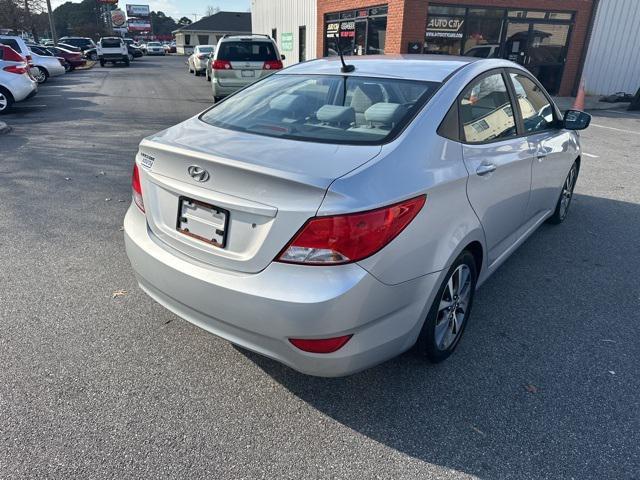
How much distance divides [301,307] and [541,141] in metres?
2.67

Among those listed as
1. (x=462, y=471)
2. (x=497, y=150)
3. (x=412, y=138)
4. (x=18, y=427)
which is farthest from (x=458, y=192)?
(x=18, y=427)

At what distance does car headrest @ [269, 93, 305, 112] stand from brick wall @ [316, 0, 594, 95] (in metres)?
13.0

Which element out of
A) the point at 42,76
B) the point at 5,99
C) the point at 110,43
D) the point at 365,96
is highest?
the point at 365,96

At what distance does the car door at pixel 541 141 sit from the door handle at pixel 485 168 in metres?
0.85

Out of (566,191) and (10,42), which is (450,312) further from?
(10,42)

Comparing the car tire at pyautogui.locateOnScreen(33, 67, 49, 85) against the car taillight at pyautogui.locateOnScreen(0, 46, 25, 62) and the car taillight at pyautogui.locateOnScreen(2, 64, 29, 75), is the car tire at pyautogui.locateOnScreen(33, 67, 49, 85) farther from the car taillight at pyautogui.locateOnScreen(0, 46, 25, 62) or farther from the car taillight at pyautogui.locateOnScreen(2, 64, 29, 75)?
the car taillight at pyautogui.locateOnScreen(2, 64, 29, 75)

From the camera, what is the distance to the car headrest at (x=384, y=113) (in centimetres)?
253

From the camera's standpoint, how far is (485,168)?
2715 mm

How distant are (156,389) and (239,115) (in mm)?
1713

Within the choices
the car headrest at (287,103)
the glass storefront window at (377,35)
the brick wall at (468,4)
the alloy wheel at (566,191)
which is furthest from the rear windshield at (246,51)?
the car headrest at (287,103)

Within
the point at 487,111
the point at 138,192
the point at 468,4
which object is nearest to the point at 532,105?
the point at 487,111

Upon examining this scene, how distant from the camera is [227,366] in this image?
2764 mm

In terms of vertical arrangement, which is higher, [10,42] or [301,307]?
[10,42]

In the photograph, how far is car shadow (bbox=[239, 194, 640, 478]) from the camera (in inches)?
87.4
